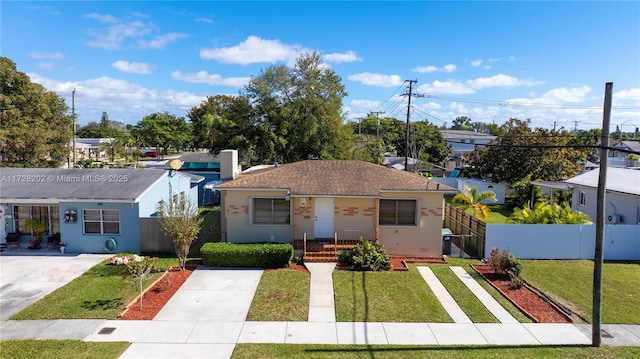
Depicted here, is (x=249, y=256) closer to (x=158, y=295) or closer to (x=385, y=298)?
(x=158, y=295)

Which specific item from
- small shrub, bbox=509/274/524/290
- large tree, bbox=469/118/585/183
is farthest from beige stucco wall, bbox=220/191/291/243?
large tree, bbox=469/118/585/183

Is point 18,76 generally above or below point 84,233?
above

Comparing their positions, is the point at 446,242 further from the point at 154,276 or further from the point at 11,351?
the point at 11,351

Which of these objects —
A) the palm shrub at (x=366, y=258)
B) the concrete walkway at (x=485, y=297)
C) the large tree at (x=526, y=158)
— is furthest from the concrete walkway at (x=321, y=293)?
the large tree at (x=526, y=158)

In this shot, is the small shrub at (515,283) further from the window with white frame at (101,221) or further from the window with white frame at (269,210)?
the window with white frame at (101,221)

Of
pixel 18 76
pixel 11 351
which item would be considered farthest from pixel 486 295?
pixel 18 76

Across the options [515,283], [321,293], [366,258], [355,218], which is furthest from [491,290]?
[355,218]
